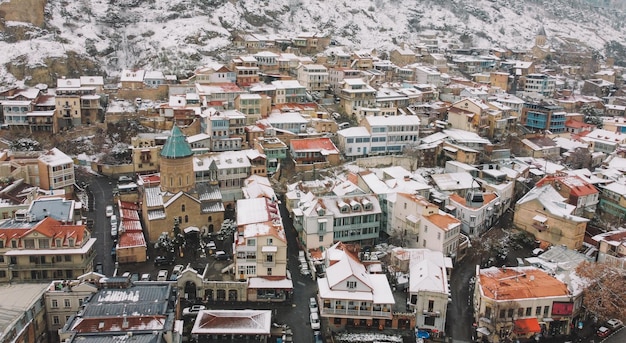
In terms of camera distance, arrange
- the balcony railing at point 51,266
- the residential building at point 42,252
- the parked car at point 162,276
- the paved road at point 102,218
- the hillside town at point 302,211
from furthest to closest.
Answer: the paved road at point 102,218, the parked car at point 162,276, the balcony railing at point 51,266, the residential building at point 42,252, the hillside town at point 302,211

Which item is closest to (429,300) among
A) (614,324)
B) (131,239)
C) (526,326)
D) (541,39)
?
(526,326)

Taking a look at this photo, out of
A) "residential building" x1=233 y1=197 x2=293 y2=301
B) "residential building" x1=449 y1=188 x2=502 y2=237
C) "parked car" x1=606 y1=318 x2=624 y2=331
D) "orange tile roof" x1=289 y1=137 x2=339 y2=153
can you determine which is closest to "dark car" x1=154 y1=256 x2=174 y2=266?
"residential building" x1=233 y1=197 x2=293 y2=301

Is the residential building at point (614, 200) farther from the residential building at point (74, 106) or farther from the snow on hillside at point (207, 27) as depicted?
the residential building at point (74, 106)

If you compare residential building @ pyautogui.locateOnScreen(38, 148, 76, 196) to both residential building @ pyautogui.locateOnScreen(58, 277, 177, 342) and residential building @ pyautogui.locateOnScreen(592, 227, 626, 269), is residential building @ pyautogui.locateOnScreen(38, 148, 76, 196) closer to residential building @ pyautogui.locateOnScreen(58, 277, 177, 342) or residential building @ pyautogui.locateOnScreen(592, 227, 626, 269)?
residential building @ pyautogui.locateOnScreen(58, 277, 177, 342)

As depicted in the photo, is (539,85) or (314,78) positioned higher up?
(314,78)

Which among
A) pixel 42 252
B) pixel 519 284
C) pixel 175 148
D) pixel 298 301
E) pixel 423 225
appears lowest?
pixel 298 301

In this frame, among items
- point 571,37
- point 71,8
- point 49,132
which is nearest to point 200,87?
point 49,132

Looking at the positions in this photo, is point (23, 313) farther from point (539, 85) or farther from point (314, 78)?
point (539, 85)

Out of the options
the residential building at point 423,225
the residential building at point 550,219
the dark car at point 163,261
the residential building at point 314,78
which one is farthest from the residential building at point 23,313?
the residential building at point 314,78
